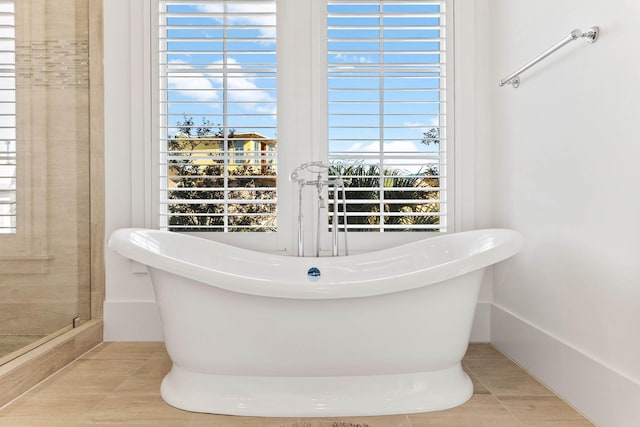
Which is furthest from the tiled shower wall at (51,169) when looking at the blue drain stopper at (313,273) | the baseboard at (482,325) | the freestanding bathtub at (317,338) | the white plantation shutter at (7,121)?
the baseboard at (482,325)

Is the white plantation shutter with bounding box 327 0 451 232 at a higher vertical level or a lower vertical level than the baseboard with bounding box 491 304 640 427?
higher

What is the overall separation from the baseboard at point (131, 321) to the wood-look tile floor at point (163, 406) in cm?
37

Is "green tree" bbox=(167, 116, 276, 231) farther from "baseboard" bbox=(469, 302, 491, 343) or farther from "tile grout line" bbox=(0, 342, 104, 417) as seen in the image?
"baseboard" bbox=(469, 302, 491, 343)

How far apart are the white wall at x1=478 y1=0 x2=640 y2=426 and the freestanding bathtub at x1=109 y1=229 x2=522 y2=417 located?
0.95ft

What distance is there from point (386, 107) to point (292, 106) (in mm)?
527

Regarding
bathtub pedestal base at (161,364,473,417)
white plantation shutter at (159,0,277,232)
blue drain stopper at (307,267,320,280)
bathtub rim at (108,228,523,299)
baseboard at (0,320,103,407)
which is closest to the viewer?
bathtub rim at (108,228,523,299)

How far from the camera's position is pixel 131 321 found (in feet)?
8.63

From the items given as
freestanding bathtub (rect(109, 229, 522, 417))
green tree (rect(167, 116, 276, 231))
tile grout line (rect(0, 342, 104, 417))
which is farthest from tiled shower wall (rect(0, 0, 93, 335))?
freestanding bathtub (rect(109, 229, 522, 417))

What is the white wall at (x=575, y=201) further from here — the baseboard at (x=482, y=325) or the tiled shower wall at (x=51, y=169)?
the tiled shower wall at (x=51, y=169)

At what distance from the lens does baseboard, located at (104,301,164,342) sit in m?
2.62

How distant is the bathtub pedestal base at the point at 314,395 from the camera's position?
1727 mm

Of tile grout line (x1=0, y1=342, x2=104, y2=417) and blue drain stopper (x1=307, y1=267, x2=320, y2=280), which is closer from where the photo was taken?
tile grout line (x1=0, y1=342, x2=104, y2=417)

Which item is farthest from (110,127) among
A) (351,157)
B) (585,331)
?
(585,331)

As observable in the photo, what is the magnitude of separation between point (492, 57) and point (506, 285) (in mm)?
1251
